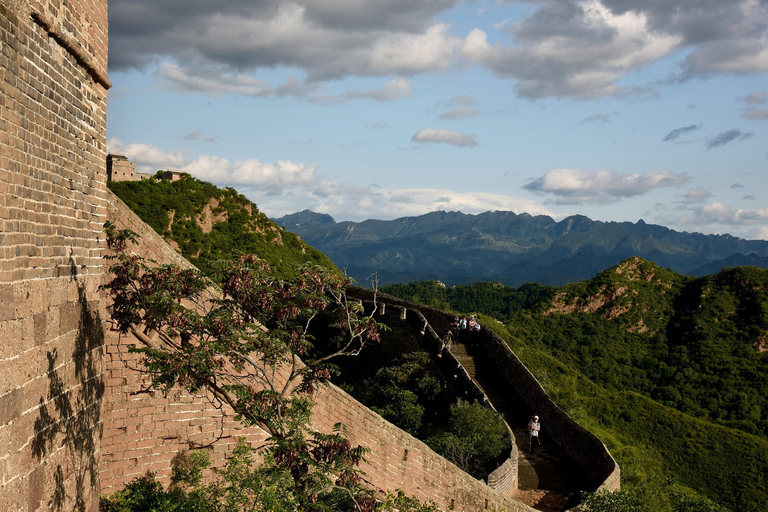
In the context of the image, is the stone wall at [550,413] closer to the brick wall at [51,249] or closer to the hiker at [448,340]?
the hiker at [448,340]

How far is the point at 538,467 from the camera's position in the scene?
1772 cm

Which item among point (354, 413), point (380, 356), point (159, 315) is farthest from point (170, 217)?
point (159, 315)

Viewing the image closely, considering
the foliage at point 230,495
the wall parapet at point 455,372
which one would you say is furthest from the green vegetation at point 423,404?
the foliage at point 230,495

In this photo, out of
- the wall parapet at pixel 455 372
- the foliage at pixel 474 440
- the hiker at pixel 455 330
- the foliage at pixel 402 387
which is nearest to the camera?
the wall parapet at pixel 455 372

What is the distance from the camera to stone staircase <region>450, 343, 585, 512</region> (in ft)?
51.9

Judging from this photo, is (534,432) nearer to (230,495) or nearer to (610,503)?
(610,503)

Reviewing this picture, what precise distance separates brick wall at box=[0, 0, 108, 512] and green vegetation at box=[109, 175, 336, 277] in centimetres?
2848

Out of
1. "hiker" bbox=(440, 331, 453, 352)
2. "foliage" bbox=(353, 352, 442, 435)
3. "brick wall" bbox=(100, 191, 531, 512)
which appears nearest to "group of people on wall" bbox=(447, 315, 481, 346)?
"hiker" bbox=(440, 331, 453, 352)

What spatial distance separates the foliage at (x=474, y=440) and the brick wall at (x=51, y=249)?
1070cm

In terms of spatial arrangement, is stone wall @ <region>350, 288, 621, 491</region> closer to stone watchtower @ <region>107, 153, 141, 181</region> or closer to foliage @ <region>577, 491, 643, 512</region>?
foliage @ <region>577, 491, 643, 512</region>

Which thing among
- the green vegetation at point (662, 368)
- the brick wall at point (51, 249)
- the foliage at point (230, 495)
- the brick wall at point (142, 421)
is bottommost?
the green vegetation at point (662, 368)

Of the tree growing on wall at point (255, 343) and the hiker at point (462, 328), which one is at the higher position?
the tree growing on wall at point (255, 343)

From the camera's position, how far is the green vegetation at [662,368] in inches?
920

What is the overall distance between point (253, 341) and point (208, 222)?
33616 millimetres
